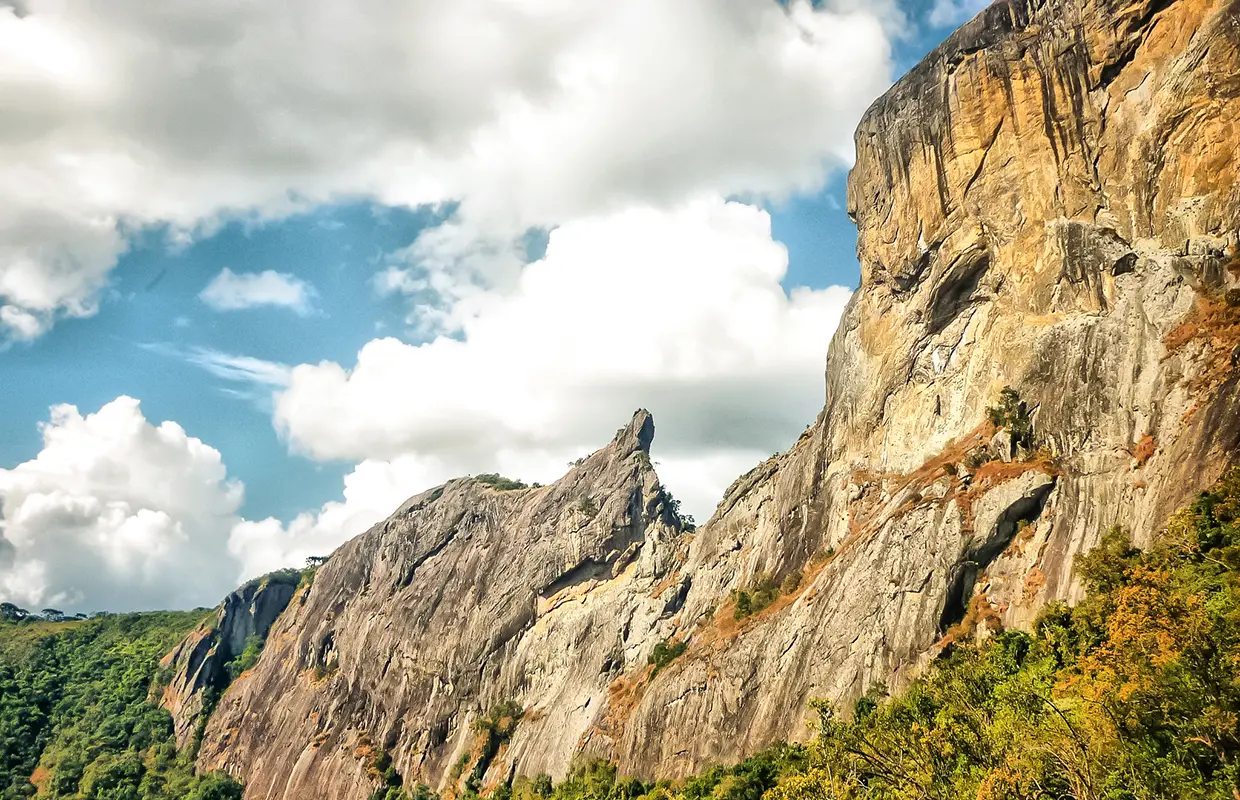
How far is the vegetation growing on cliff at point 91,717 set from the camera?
123 metres

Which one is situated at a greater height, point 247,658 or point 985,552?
point 247,658

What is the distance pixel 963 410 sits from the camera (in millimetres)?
60469

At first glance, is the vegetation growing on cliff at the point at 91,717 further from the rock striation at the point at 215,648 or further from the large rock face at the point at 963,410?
the large rock face at the point at 963,410

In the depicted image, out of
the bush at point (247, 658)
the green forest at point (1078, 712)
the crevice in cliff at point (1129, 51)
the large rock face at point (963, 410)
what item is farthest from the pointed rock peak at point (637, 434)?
the bush at point (247, 658)

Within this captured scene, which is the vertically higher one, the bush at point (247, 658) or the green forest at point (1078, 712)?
the bush at point (247, 658)

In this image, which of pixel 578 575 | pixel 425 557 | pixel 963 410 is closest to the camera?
pixel 963 410

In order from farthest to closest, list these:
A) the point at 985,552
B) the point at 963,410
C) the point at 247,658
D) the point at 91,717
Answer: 1. the point at 247,658
2. the point at 91,717
3. the point at 963,410
4. the point at 985,552

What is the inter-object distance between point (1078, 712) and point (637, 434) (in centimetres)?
8944

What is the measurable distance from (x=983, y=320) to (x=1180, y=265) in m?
15.0

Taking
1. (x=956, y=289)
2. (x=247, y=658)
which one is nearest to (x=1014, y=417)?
(x=956, y=289)

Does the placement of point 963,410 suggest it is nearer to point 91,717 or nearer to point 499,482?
point 499,482

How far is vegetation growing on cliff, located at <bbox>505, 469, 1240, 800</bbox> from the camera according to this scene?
2409 centimetres

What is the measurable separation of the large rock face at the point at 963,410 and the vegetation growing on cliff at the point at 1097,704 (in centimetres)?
408

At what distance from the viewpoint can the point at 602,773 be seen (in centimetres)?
6969
